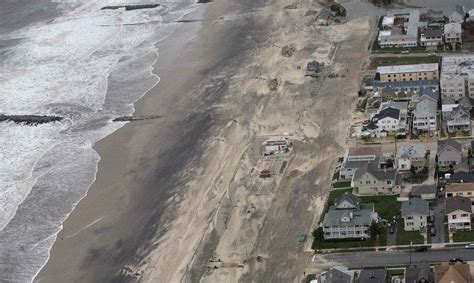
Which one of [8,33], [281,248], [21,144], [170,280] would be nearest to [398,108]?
[281,248]

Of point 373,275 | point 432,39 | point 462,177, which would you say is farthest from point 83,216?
point 432,39

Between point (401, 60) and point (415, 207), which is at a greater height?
point (415, 207)

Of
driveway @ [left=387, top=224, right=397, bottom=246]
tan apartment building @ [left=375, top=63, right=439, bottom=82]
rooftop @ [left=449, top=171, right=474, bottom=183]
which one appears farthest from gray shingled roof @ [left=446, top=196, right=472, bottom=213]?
tan apartment building @ [left=375, top=63, right=439, bottom=82]

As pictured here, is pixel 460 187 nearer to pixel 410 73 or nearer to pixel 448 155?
pixel 448 155

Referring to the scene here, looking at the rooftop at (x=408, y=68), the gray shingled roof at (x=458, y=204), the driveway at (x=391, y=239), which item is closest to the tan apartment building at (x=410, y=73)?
the rooftop at (x=408, y=68)

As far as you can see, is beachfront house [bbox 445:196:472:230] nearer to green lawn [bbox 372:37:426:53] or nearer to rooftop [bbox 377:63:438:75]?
rooftop [bbox 377:63:438:75]

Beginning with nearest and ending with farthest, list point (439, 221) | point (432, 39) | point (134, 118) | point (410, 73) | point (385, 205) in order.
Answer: point (439, 221), point (385, 205), point (410, 73), point (134, 118), point (432, 39)
